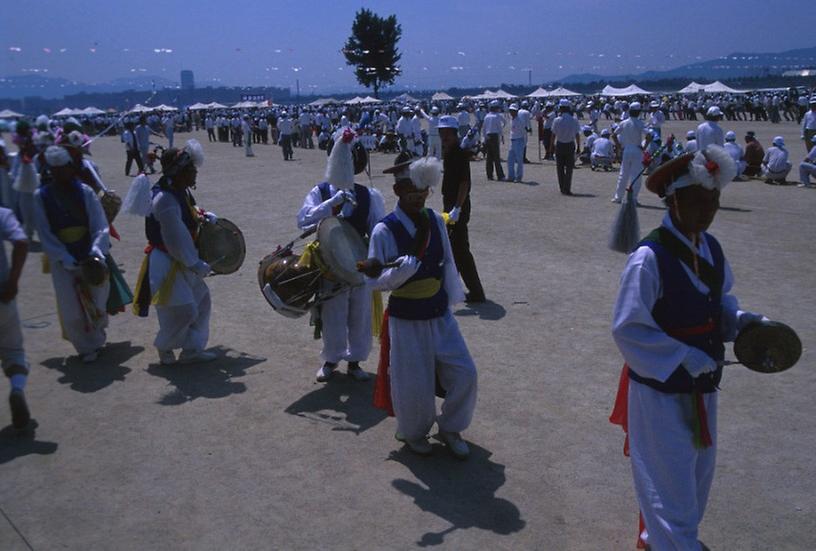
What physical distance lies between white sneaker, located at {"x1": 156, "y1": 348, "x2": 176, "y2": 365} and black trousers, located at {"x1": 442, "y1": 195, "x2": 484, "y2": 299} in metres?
3.05

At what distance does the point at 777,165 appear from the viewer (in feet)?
51.8

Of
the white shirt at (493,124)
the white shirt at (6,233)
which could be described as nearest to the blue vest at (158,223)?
the white shirt at (6,233)

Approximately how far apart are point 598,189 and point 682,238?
13553 mm

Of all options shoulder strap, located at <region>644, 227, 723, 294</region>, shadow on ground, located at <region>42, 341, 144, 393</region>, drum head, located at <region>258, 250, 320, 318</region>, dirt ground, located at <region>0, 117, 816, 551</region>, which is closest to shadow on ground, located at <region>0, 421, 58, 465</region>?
dirt ground, located at <region>0, 117, 816, 551</region>

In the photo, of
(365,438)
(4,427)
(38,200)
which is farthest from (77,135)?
(365,438)

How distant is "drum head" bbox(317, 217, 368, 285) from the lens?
16.6 ft

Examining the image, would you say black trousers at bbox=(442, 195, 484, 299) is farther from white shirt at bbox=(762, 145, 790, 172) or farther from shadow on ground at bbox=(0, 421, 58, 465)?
white shirt at bbox=(762, 145, 790, 172)

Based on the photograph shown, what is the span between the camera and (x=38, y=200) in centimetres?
590

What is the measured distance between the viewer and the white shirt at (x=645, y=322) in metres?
2.93

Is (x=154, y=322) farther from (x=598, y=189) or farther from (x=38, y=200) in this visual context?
(x=598, y=189)

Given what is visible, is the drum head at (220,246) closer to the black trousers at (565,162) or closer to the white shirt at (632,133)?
the white shirt at (632,133)

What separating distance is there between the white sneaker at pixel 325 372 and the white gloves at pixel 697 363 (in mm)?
3439

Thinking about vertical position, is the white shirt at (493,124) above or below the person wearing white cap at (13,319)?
above

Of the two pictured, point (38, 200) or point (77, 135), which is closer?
point (38, 200)
